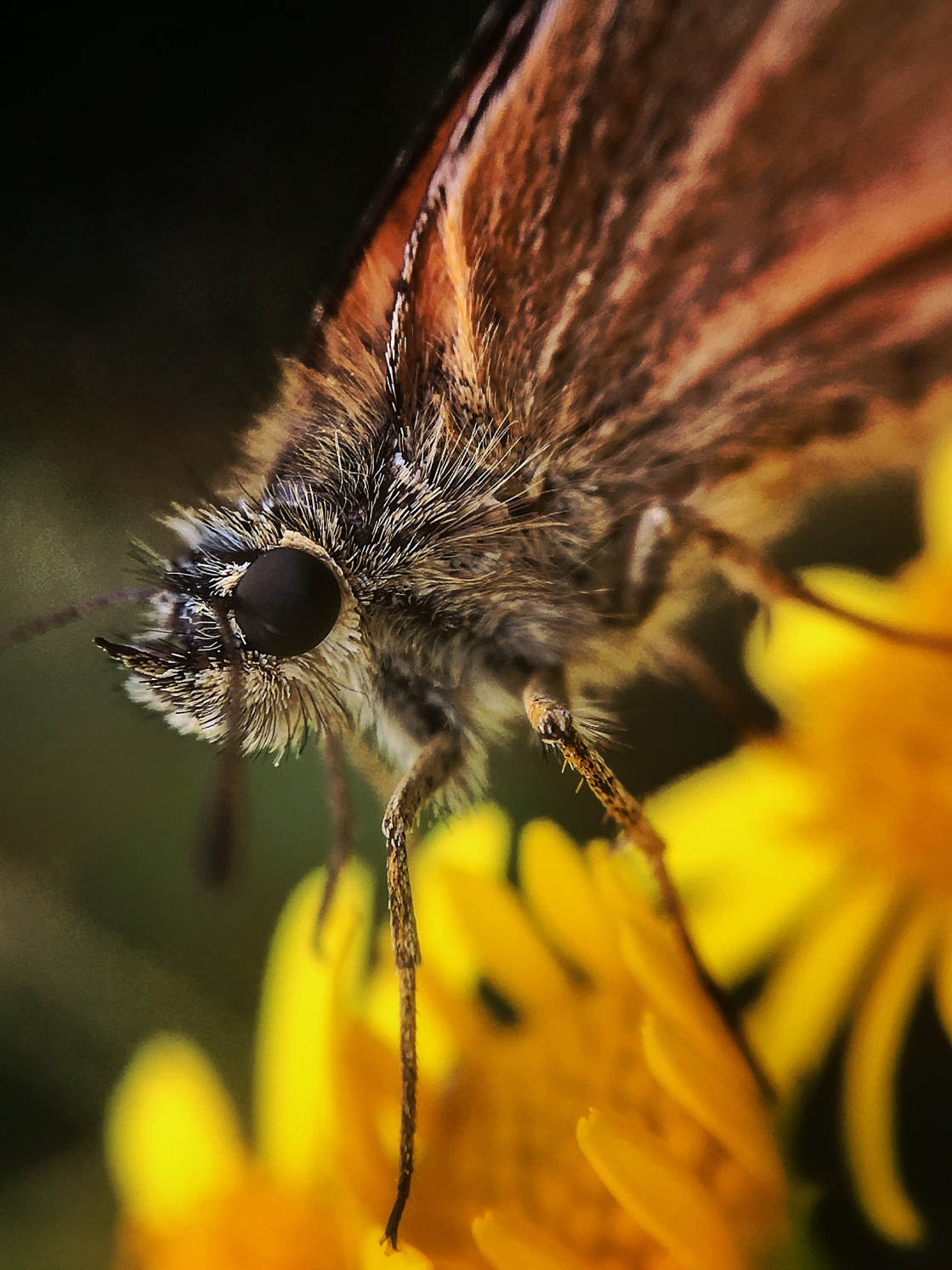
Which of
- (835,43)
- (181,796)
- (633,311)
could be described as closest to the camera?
(835,43)

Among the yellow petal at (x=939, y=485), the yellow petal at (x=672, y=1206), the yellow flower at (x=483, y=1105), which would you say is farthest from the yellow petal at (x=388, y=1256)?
the yellow petal at (x=939, y=485)

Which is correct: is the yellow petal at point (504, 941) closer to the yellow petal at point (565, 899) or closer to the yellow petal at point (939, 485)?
the yellow petal at point (565, 899)

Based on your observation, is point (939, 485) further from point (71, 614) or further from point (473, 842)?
point (71, 614)

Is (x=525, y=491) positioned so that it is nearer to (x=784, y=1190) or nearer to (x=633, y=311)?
(x=633, y=311)

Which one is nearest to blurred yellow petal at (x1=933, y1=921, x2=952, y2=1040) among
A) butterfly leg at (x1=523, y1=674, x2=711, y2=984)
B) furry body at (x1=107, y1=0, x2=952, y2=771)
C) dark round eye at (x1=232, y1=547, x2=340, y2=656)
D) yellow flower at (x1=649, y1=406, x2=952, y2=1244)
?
yellow flower at (x1=649, y1=406, x2=952, y2=1244)

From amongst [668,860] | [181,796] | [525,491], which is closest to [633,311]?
[525,491]

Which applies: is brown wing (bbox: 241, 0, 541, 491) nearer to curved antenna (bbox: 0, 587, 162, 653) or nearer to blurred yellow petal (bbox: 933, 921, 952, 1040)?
curved antenna (bbox: 0, 587, 162, 653)

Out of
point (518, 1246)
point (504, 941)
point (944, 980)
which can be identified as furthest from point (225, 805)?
point (944, 980)
